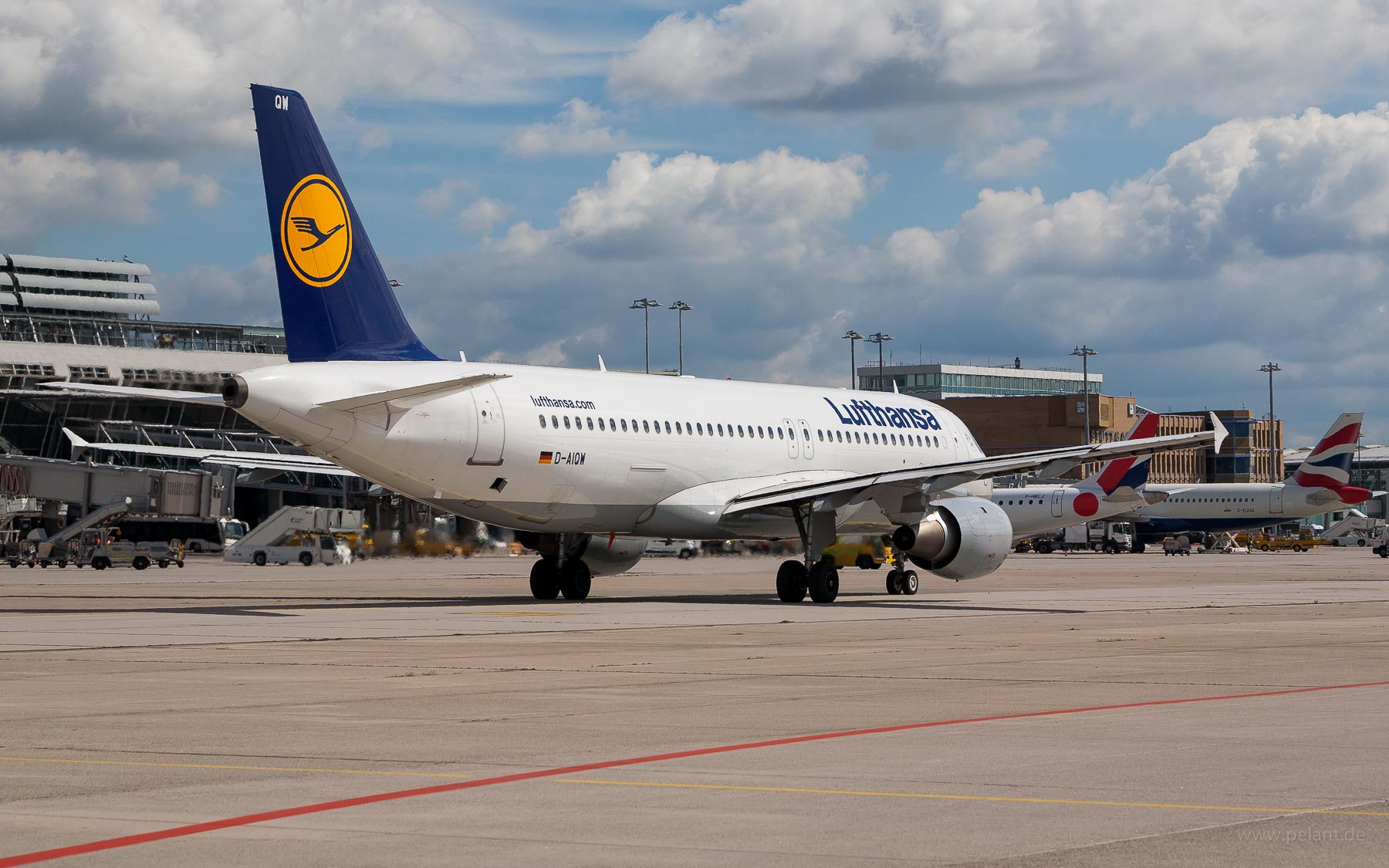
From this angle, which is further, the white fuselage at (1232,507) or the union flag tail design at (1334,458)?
the white fuselage at (1232,507)

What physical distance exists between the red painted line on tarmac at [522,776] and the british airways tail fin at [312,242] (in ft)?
55.2

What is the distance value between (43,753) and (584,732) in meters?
3.55

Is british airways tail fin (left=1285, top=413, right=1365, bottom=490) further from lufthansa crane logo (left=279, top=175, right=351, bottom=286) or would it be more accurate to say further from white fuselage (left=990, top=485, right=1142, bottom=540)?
lufthansa crane logo (left=279, top=175, right=351, bottom=286)

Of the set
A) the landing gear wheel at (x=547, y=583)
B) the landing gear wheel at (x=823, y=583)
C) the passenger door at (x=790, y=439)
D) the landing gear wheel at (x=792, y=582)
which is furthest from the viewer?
the passenger door at (x=790, y=439)

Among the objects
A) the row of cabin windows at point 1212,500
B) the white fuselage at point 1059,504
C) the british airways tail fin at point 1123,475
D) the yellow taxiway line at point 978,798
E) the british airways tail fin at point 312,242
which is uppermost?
the british airways tail fin at point 312,242

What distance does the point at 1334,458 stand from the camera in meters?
93.8

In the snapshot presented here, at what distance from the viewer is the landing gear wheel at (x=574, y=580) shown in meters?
32.9

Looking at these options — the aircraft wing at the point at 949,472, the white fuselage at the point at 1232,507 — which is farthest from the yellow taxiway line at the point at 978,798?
the white fuselage at the point at 1232,507

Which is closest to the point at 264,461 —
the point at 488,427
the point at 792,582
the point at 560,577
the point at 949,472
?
the point at 560,577

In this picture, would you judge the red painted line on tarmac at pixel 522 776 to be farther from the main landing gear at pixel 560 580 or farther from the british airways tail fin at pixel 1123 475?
the british airways tail fin at pixel 1123 475

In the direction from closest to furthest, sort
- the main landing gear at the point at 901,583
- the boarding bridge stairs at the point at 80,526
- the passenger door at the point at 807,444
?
the passenger door at the point at 807,444 < the main landing gear at the point at 901,583 < the boarding bridge stairs at the point at 80,526

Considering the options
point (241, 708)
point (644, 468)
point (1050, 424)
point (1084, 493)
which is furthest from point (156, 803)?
point (1050, 424)

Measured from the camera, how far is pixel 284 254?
26.2m

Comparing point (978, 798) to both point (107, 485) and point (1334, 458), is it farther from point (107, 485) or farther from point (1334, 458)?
point (1334, 458)
